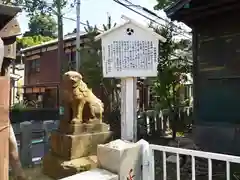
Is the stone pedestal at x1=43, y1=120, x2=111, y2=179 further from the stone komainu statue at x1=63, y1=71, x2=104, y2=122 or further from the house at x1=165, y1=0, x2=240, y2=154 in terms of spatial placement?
the house at x1=165, y1=0, x2=240, y2=154

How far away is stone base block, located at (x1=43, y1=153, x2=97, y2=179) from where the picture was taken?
5.59 metres

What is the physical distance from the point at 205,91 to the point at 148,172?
13.7 feet

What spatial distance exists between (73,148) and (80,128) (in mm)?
442

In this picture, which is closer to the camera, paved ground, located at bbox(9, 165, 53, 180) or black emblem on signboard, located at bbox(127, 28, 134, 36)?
black emblem on signboard, located at bbox(127, 28, 134, 36)

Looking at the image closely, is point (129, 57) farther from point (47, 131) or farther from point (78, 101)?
point (47, 131)

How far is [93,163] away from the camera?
5.84 meters

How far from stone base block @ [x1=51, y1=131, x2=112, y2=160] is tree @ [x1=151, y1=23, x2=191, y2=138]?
462 cm

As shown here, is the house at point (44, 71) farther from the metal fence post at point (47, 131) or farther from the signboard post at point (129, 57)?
the signboard post at point (129, 57)

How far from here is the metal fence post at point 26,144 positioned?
7.51 metres

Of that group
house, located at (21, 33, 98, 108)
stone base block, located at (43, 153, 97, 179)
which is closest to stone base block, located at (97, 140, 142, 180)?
stone base block, located at (43, 153, 97, 179)

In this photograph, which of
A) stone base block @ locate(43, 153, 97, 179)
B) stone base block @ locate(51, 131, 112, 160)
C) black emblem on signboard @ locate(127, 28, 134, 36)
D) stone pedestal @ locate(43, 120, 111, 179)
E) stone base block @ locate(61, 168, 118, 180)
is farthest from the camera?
stone base block @ locate(51, 131, 112, 160)

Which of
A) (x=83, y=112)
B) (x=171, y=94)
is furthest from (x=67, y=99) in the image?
(x=171, y=94)

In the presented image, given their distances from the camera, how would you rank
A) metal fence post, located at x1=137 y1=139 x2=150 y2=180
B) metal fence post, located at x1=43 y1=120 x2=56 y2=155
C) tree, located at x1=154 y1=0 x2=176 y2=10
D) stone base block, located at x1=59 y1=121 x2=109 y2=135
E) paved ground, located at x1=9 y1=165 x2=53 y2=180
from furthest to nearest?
1. tree, located at x1=154 y1=0 x2=176 y2=10
2. metal fence post, located at x1=43 y1=120 x2=56 y2=155
3. paved ground, located at x1=9 y1=165 x2=53 y2=180
4. stone base block, located at x1=59 y1=121 x2=109 y2=135
5. metal fence post, located at x1=137 y1=139 x2=150 y2=180

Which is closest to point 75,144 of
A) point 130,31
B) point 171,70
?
point 130,31
